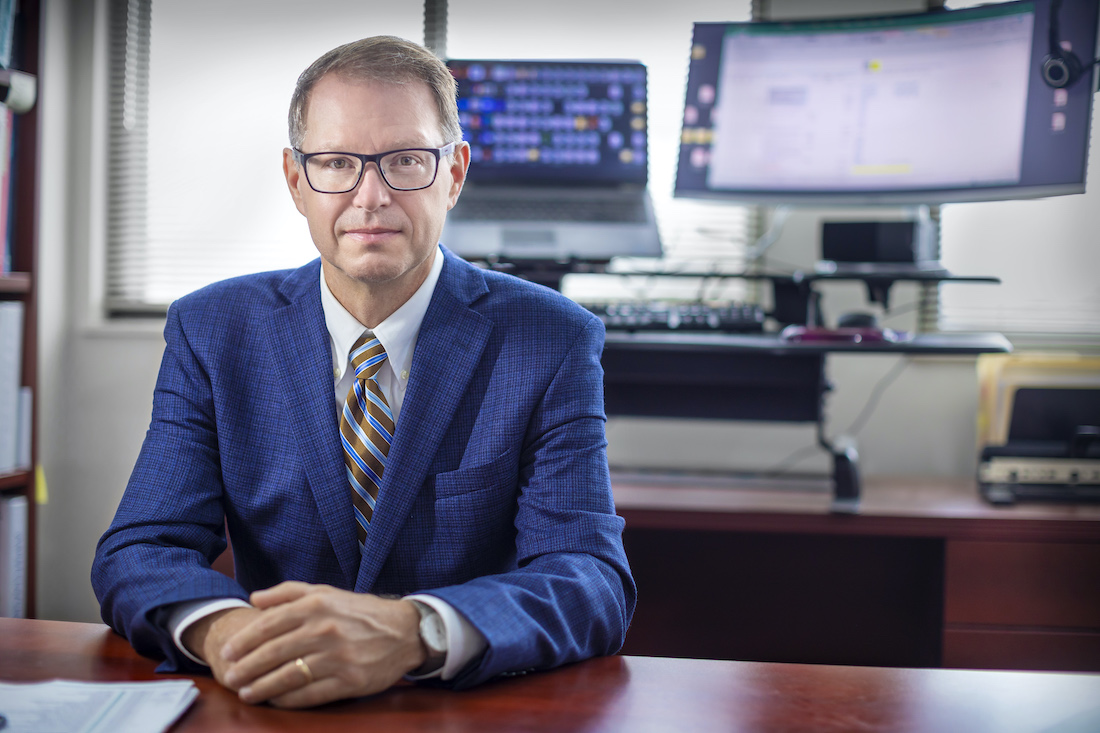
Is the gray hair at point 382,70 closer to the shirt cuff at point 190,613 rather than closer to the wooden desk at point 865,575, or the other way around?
the shirt cuff at point 190,613

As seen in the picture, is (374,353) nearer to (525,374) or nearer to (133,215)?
(525,374)

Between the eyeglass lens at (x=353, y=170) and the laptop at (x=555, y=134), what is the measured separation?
779mm

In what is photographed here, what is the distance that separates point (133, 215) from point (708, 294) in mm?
1676

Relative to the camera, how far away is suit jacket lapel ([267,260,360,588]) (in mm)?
986

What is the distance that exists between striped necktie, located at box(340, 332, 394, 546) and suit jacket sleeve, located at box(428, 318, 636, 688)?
0.58 ft

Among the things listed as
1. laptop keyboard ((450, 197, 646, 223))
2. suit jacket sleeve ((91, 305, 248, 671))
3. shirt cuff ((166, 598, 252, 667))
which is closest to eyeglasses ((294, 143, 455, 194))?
suit jacket sleeve ((91, 305, 248, 671))

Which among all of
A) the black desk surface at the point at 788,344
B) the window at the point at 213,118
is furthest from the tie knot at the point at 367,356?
the window at the point at 213,118

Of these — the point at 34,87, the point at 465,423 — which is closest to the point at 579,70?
the point at 465,423

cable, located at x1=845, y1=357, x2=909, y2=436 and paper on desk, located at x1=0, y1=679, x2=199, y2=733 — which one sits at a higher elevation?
cable, located at x1=845, y1=357, x2=909, y2=436

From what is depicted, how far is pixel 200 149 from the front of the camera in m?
2.38

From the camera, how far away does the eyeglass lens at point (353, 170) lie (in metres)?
1.02

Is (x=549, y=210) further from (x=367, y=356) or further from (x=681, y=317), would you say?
(x=367, y=356)

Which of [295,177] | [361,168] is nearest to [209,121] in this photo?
[295,177]

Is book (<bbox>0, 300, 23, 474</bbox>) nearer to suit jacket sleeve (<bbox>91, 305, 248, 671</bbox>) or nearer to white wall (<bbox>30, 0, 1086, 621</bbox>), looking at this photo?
white wall (<bbox>30, 0, 1086, 621</bbox>)
